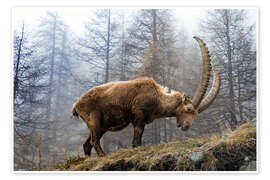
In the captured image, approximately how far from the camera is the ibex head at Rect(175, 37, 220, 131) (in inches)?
220

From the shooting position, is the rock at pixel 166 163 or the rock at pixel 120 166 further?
the rock at pixel 120 166

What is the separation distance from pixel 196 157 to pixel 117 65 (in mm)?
3267

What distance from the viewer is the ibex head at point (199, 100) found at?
5578mm

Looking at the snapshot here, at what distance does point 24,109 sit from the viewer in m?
6.33

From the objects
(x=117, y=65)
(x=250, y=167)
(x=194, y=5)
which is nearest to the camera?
(x=250, y=167)

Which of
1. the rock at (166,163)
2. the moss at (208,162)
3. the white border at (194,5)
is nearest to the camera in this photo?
the moss at (208,162)

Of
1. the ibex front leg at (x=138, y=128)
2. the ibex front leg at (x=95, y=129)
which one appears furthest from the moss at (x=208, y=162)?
the ibex front leg at (x=95, y=129)

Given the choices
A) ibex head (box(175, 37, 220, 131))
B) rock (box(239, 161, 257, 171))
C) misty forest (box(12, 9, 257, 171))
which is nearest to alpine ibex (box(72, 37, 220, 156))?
ibex head (box(175, 37, 220, 131))

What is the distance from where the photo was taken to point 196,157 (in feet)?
15.9

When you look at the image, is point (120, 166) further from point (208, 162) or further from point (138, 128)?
point (208, 162)

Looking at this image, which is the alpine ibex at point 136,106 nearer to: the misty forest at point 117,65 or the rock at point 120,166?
the rock at point 120,166

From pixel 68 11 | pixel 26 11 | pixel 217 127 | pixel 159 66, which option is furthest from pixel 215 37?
pixel 26 11

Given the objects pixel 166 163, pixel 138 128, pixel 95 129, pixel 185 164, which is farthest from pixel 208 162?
pixel 95 129

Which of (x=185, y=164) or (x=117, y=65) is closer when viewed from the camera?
(x=185, y=164)
